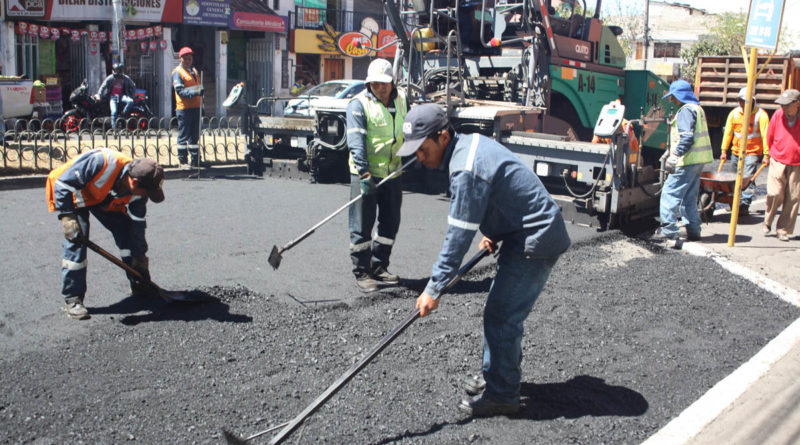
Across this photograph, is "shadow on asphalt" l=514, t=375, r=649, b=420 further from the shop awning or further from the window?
the window

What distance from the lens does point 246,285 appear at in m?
5.93

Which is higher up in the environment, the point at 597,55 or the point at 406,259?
the point at 597,55

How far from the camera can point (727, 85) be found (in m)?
16.2

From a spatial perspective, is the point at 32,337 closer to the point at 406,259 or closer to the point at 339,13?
the point at 406,259

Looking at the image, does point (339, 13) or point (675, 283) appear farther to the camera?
point (339, 13)

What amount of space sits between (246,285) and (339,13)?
25313 millimetres

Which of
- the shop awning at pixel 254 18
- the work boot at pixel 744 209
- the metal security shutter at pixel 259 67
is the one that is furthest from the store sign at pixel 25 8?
the work boot at pixel 744 209

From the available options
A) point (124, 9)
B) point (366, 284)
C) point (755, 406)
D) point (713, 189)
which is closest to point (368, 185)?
point (366, 284)

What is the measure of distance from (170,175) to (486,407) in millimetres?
8642

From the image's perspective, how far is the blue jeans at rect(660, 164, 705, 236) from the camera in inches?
304

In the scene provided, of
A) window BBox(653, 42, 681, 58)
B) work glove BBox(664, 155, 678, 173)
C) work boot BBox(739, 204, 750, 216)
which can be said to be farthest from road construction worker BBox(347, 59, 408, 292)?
window BBox(653, 42, 681, 58)

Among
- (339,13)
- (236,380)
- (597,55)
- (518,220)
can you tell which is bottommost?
(236,380)

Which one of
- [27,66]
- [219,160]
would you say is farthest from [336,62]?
[219,160]

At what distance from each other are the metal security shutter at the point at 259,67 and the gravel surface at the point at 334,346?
65.4 ft
